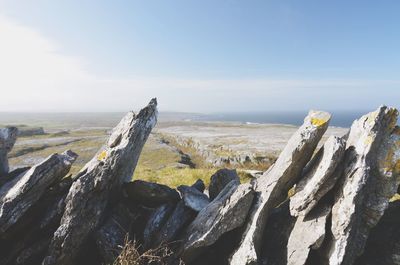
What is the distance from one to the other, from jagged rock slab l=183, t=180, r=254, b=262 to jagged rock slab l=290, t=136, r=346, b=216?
5.37 ft

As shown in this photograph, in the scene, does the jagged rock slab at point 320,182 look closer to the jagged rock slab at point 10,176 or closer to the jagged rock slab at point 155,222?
the jagged rock slab at point 155,222

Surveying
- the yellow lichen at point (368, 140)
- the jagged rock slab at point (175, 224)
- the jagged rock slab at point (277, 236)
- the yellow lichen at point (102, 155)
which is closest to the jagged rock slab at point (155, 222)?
the jagged rock slab at point (175, 224)

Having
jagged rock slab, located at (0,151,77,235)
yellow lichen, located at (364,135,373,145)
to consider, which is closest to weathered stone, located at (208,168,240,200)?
yellow lichen, located at (364,135,373,145)

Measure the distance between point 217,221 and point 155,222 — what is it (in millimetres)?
2450

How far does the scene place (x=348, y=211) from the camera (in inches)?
370

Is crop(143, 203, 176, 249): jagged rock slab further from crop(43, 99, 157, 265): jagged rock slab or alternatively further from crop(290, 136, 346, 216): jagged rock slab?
crop(290, 136, 346, 216): jagged rock slab

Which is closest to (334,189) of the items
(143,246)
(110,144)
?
(143,246)

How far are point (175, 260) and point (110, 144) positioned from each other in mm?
5211

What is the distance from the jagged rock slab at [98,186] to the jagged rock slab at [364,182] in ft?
25.4

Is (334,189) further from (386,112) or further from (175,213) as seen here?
(175,213)

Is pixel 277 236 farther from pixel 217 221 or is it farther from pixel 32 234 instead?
pixel 32 234

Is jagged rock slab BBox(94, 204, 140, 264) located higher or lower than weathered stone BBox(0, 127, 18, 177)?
lower

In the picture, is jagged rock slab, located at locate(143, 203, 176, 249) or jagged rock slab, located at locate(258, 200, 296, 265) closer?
jagged rock slab, located at locate(258, 200, 296, 265)

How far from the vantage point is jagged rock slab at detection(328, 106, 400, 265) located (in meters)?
9.41
